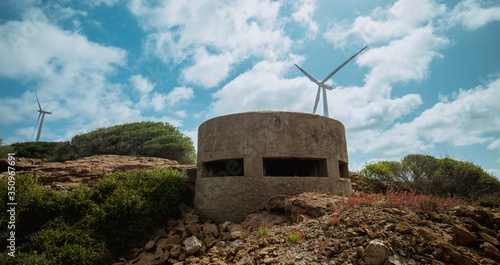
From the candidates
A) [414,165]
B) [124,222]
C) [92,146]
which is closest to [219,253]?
[124,222]

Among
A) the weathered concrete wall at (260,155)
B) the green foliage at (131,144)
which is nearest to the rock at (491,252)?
the weathered concrete wall at (260,155)

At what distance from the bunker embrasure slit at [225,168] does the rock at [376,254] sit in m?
4.47

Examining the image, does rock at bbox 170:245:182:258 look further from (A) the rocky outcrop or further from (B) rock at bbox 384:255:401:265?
(B) rock at bbox 384:255:401:265

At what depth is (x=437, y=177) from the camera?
12.6m

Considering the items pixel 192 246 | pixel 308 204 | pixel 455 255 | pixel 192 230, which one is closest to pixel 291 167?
pixel 308 204

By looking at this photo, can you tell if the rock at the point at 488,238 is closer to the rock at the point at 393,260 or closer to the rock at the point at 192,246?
the rock at the point at 393,260

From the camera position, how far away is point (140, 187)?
25.0ft

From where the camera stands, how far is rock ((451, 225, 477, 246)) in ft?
13.9

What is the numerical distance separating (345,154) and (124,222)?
6.67m

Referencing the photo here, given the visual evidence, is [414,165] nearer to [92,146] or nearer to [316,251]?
Answer: [316,251]

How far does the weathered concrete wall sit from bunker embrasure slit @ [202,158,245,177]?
0.08m

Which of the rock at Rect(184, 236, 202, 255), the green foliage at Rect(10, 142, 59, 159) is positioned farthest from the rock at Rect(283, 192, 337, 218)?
the green foliage at Rect(10, 142, 59, 159)

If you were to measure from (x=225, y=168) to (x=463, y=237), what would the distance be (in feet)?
20.0

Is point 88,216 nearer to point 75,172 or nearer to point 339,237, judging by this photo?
point 75,172
